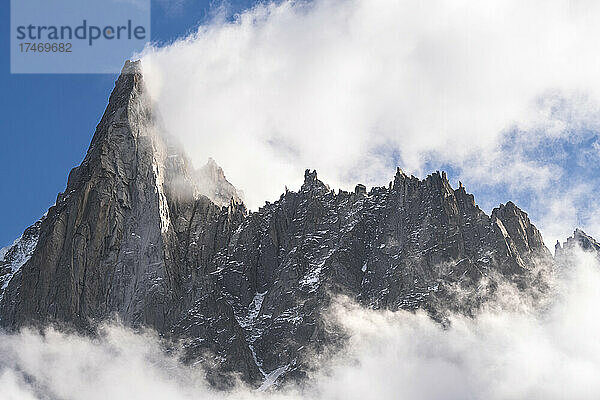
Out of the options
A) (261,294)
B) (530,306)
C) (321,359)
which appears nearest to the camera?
(321,359)

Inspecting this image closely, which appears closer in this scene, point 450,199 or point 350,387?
point 350,387

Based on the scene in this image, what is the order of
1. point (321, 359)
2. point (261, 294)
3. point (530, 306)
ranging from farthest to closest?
point (261, 294) < point (530, 306) < point (321, 359)

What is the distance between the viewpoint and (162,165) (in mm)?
199125

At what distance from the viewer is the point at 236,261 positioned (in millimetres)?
194250

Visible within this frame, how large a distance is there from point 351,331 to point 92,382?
159 ft

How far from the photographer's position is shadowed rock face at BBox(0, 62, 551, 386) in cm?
17125

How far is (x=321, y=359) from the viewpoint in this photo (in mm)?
167875

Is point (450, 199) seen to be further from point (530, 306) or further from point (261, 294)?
point (261, 294)

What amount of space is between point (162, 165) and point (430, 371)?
71248 millimetres

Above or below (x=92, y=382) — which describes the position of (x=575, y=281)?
above

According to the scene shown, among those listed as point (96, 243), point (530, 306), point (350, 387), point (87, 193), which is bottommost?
point (350, 387)

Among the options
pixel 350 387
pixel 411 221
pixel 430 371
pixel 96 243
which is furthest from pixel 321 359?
pixel 96 243

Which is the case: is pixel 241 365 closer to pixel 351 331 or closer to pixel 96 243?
pixel 351 331

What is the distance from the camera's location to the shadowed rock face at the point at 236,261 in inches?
6742
